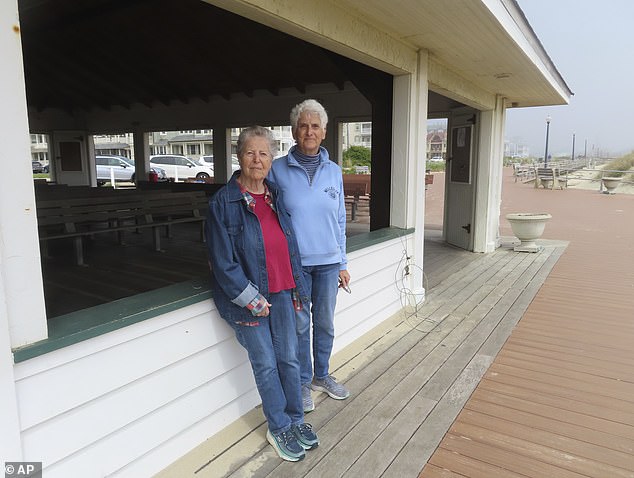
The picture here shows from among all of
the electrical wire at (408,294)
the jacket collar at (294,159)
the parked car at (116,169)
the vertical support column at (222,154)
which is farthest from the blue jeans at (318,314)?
the parked car at (116,169)

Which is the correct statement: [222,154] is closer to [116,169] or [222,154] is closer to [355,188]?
[355,188]

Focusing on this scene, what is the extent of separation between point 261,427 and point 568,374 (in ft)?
6.28

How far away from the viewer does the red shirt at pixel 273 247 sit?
1.84m

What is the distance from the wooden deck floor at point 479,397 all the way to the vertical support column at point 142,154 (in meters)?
8.56

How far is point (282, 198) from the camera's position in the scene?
79.3 inches

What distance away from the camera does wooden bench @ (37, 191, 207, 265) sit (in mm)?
4750

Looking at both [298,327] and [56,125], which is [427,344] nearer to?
[298,327]

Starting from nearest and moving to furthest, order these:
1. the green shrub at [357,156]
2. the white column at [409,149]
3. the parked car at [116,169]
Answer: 1. the white column at [409,149]
2. the parked car at [116,169]
3. the green shrub at [357,156]

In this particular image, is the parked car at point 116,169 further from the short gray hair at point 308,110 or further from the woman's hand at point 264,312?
the woman's hand at point 264,312

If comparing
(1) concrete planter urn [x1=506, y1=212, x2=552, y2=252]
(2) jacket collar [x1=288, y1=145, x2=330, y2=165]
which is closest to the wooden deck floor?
(2) jacket collar [x1=288, y1=145, x2=330, y2=165]

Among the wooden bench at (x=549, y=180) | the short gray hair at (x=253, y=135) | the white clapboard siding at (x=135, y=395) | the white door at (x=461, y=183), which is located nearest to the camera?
the white clapboard siding at (x=135, y=395)

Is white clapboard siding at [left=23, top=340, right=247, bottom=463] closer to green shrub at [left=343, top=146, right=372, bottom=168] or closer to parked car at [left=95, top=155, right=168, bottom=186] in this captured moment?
parked car at [left=95, top=155, right=168, bottom=186]

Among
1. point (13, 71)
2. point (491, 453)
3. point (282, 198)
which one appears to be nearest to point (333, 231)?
point (282, 198)
